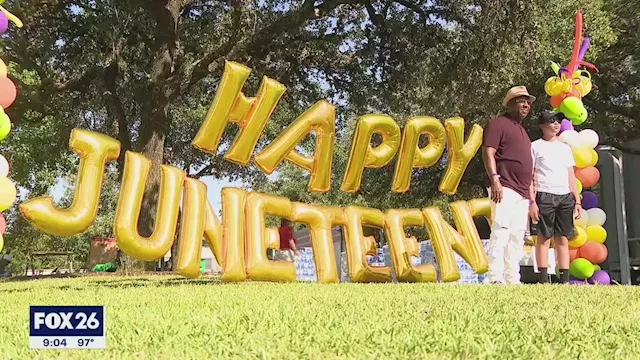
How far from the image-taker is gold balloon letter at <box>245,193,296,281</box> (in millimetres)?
5512

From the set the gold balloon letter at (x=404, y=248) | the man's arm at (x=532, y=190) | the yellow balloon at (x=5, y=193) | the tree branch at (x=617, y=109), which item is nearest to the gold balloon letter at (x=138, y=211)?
the yellow balloon at (x=5, y=193)

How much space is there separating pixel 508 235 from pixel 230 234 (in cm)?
250

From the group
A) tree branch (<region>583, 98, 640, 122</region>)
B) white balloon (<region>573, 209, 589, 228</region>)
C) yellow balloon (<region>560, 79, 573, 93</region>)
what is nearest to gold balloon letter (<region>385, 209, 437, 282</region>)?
white balloon (<region>573, 209, 589, 228</region>)

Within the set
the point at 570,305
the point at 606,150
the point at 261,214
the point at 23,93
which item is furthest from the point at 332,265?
the point at 23,93

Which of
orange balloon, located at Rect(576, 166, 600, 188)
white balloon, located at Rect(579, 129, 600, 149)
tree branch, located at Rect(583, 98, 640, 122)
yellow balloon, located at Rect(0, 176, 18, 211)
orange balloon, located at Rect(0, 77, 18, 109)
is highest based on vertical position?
tree branch, located at Rect(583, 98, 640, 122)

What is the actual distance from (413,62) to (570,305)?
30.2ft

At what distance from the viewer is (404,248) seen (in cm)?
614

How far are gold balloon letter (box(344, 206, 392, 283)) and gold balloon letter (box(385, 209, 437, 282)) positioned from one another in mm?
105

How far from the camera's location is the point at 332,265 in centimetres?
584

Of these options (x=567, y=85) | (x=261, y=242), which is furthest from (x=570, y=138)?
(x=261, y=242)

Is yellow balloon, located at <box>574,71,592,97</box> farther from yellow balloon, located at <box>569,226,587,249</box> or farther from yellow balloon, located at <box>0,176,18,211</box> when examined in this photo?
yellow balloon, located at <box>0,176,18,211</box>

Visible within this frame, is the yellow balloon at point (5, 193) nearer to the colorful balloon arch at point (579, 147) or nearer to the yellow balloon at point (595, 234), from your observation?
the colorful balloon arch at point (579, 147)

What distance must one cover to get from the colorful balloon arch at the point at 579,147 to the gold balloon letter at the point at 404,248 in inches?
71.9

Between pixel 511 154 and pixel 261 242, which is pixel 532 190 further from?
pixel 261 242
